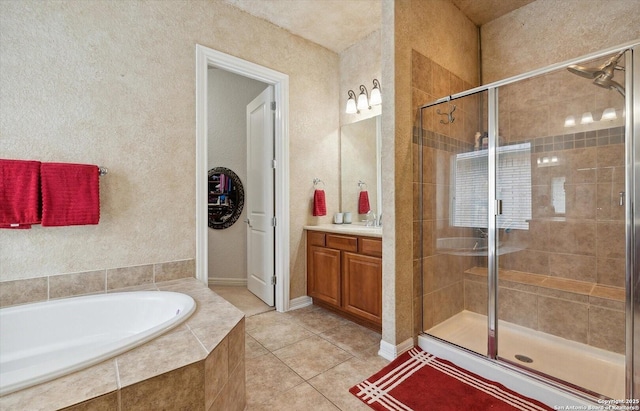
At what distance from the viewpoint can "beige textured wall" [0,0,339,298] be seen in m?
1.69

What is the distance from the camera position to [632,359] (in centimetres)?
136

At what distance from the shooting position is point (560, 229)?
2055 mm

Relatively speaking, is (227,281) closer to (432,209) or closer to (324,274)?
(324,274)

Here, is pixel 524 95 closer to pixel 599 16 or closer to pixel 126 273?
pixel 599 16

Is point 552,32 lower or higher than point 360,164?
higher

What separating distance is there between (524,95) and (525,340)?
5.60 feet

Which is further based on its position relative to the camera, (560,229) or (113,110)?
(560,229)

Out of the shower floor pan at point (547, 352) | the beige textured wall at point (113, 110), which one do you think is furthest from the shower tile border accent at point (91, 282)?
the shower floor pan at point (547, 352)

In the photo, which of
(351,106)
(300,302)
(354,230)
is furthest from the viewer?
(351,106)

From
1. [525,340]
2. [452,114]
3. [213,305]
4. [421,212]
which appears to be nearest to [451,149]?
[452,114]

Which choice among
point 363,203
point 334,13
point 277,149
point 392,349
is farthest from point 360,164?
point 392,349

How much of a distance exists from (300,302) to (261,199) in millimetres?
1188

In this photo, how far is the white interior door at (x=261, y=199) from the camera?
118 inches

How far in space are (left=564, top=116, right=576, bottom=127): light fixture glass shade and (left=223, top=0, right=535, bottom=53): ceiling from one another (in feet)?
4.25
